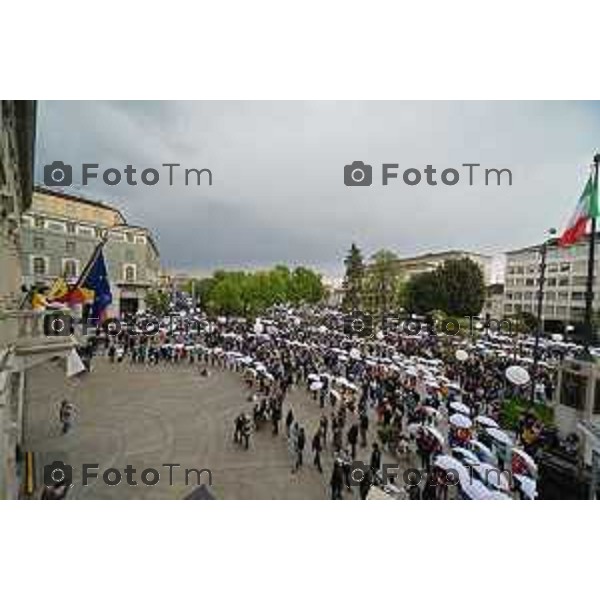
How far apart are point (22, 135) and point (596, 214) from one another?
12832 millimetres

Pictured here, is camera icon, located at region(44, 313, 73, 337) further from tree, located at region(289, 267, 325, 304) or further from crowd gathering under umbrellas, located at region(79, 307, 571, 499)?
tree, located at region(289, 267, 325, 304)

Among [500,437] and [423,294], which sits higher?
[423,294]

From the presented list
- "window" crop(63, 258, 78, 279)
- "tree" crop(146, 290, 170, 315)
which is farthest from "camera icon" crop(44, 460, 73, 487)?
"tree" crop(146, 290, 170, 315)

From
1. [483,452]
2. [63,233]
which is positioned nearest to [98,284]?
[63,233]

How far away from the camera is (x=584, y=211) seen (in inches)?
438

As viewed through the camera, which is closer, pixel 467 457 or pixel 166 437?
pixel 467 457

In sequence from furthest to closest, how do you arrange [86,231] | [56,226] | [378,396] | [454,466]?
[378,396] < [86,231] < [56,226] < [454,466]

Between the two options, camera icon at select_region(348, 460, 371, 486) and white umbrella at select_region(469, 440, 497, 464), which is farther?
white umbrella at select_region(469, 440, 497, 464)

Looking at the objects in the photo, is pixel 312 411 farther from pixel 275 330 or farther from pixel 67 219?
pixel 275 330

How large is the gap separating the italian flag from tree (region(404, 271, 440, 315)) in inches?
1395

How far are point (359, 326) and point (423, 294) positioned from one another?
14306 millimetres

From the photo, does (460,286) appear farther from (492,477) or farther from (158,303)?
(492,477)

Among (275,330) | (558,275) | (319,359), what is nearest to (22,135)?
(319,359)

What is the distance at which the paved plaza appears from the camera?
34.7 feet
